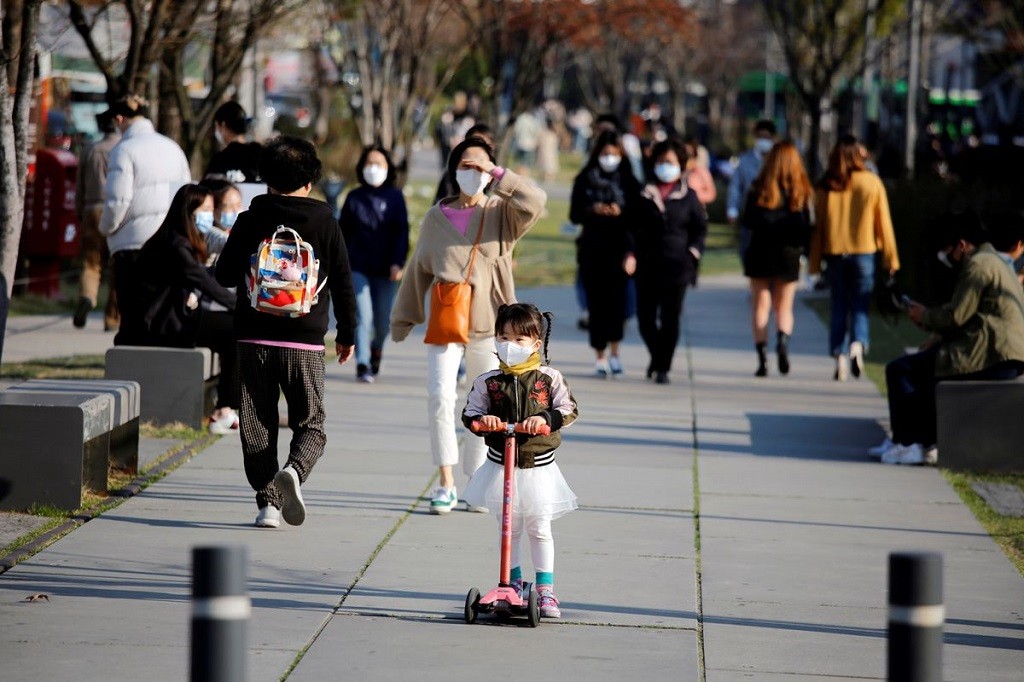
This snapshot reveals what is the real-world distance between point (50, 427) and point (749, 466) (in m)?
4.14

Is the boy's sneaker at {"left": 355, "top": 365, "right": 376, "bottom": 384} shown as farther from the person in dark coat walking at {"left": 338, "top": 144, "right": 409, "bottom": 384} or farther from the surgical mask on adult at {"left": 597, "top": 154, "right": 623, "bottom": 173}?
the surgical mask on adult at {"left": 597, "top": 154, "right": 623, "bottom": 173}

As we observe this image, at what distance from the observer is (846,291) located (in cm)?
1341

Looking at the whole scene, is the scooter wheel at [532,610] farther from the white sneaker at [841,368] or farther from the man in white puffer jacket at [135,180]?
the white sneaker at [841,368]

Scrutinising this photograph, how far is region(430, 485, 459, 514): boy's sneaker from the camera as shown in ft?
26.6

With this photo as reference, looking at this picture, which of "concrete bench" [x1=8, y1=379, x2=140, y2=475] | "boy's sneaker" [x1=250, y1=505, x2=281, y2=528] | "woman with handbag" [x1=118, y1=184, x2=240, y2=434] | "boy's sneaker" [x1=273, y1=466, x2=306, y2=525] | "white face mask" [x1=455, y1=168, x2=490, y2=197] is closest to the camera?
"boy's sneaker" [x1=273, y1=466, x2=306, y2=525]

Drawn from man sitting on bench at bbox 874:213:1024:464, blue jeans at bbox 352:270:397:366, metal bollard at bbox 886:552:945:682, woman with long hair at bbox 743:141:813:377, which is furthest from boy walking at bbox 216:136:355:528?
woman with long hair at bbox 743:141:813:377

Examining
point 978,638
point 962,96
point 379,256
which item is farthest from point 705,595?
point 962,96

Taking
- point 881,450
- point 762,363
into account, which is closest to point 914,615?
point 881,450

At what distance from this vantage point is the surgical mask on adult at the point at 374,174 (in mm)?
11922

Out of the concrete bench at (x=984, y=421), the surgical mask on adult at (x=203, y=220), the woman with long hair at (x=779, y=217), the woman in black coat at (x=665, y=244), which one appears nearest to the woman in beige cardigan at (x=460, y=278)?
the surgical mask on adult at (x=203, y=220)

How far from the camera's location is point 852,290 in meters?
13.4

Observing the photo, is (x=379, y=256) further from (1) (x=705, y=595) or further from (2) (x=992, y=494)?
(1) (x=705, y=595)

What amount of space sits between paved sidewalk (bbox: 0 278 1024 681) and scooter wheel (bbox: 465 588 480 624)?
0.17 feet

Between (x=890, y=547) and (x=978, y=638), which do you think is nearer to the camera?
(x=978, y=638)
